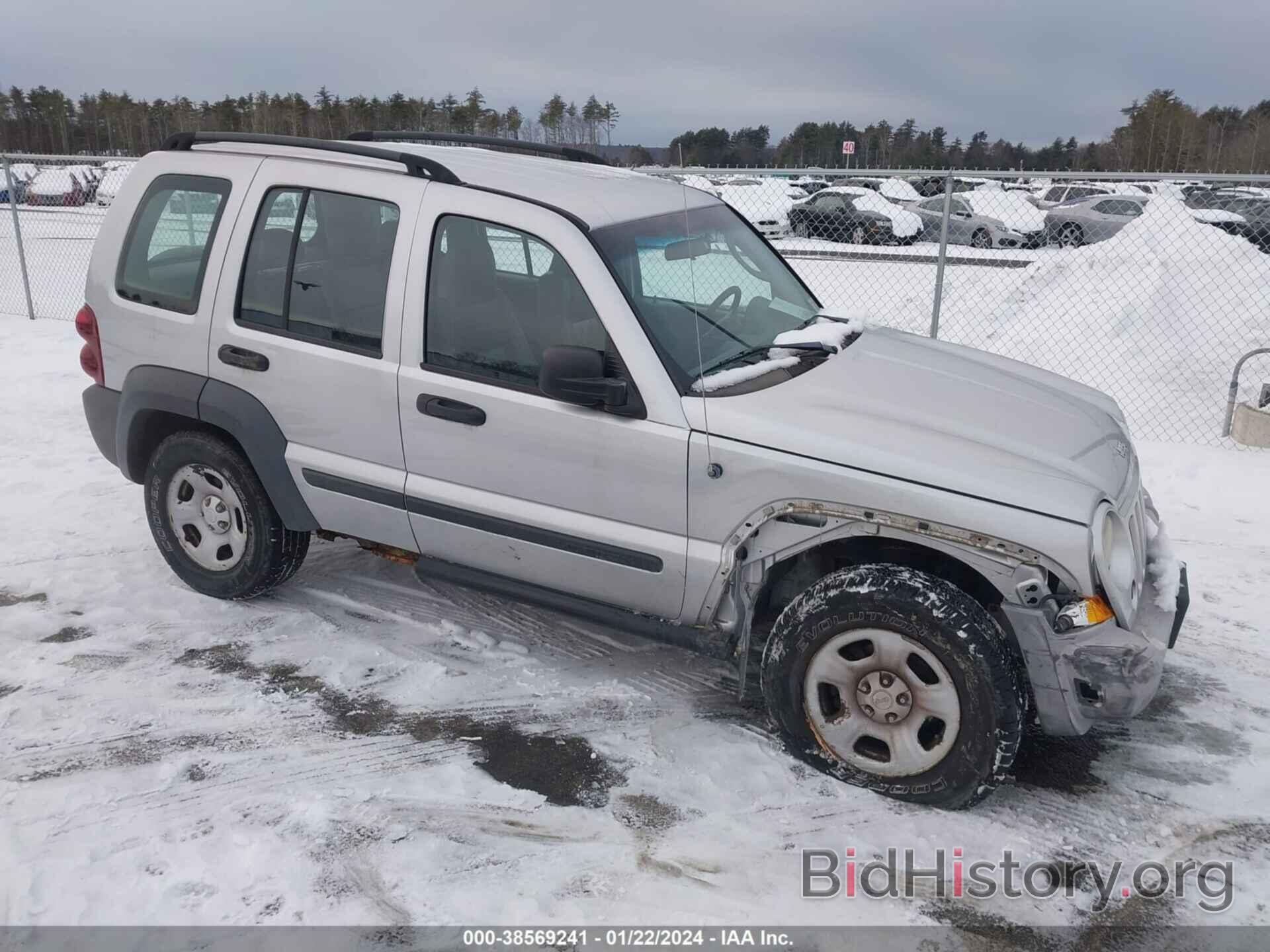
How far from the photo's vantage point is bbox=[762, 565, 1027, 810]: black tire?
10.4 feet

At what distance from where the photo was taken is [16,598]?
4941 millimetres

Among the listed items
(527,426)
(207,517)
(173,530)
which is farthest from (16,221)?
(527,426)

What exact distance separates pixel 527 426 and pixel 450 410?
1.15 ft

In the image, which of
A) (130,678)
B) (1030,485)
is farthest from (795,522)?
(130,678)

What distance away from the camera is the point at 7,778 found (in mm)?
3521

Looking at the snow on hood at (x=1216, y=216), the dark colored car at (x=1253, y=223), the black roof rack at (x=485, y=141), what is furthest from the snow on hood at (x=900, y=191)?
the black roof rack at (x=485, y=141)

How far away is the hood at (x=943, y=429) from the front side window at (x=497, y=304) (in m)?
0.67

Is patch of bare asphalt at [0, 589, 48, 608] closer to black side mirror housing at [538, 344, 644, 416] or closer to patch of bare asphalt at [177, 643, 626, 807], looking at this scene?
patch of bare asphalt at [177, 643, 626, 807]

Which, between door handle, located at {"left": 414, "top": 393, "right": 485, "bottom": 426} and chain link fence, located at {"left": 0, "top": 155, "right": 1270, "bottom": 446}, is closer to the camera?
door handle, located at {"left": 414, "top": 393, "right": 485, "bottom": 426}

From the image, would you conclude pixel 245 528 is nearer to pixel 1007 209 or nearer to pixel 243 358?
pixel 243 358

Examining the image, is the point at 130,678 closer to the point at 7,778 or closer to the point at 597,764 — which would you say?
the point at 7,778

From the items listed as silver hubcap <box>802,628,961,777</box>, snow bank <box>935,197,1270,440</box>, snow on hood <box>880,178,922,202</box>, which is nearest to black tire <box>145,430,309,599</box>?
silver hubcap <box>802,628,961,777</box>

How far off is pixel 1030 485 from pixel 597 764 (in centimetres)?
180

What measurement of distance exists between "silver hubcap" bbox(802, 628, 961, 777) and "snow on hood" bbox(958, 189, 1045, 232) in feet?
59.2
